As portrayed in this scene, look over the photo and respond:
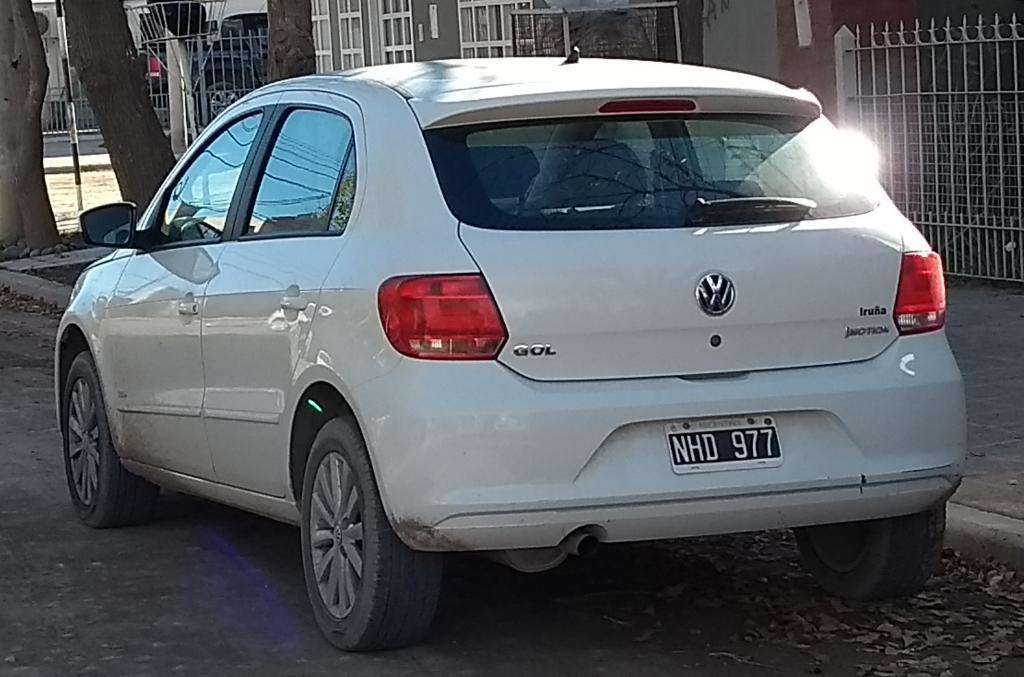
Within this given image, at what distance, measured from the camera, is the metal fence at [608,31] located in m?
15.0

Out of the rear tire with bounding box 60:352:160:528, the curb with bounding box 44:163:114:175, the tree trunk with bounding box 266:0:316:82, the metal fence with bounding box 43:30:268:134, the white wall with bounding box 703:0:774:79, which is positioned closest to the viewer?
the rear tire with bounding box 60:352:160:528

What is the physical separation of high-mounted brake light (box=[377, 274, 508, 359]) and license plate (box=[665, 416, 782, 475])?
0.58 meters

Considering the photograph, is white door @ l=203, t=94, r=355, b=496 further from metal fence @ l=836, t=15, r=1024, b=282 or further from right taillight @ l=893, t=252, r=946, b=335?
metal fence @ l=836, t=15, r=1024, b=282

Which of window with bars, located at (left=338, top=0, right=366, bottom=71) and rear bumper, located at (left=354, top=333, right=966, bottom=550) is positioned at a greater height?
window with bars, located at (left=338, top=0, right=366, bottom=71)

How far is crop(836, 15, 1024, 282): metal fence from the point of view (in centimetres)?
1248

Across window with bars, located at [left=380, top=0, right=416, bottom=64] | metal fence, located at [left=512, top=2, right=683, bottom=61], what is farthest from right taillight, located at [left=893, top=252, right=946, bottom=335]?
window with bars, located at [left=380, top=0, right=416, bottom=64]

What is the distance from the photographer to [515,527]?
17.0 ft

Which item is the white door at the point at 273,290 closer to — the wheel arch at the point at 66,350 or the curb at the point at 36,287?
the wheel arch at the point at 66,350

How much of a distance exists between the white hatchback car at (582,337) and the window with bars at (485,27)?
15367 millimetres

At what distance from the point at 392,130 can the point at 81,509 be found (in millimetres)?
2944

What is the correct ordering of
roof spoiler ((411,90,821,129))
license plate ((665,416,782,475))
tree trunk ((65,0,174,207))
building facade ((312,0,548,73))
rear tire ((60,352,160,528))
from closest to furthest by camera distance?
license plate ((665,416,782,475)), roof spoiler ((411,90,821,129)), rear tire ((60,352,160,528)), tree trunk ((65,0,174,207)), building facade ((312,0,548,73))

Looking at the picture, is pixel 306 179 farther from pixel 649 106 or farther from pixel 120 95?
pixel 120 95

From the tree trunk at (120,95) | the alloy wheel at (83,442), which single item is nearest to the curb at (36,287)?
the tree trunk at (120,95)

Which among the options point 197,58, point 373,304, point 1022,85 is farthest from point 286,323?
point 197,58
